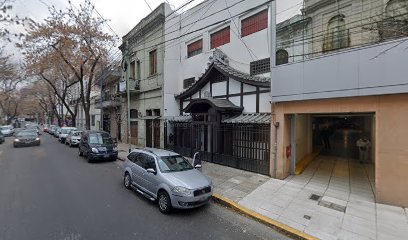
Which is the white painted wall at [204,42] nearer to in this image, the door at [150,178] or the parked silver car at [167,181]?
the parked silver car at [167,181]

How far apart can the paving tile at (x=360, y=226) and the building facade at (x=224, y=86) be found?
3.90 m

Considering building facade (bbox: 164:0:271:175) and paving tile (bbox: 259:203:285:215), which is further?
building facade (bbox: 164:0:271:175)

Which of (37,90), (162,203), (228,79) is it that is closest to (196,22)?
(228,79)

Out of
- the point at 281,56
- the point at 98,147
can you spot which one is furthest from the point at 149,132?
the point at 281,56

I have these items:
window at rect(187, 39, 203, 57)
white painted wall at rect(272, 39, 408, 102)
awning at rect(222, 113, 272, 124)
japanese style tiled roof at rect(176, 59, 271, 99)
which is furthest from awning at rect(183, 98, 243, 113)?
window at rect(187, 39, 203, 57)

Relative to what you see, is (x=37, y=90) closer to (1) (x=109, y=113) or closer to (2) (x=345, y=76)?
(1) (x=109, y=113)

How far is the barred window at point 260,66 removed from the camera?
10.7 m

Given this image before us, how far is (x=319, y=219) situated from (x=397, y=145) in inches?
127

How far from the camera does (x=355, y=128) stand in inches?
576

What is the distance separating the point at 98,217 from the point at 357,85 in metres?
8.51

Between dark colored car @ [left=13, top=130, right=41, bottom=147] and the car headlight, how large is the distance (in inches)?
854

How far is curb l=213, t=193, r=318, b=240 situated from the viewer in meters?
4.94

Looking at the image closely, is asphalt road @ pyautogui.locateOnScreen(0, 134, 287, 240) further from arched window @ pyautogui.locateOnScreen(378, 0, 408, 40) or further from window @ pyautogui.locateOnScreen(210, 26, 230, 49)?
window @ pyautogui.locateOnScreen(210, 26, 230, 49)

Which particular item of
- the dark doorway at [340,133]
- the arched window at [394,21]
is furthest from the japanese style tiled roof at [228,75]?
the dark doorway at [340,133]
